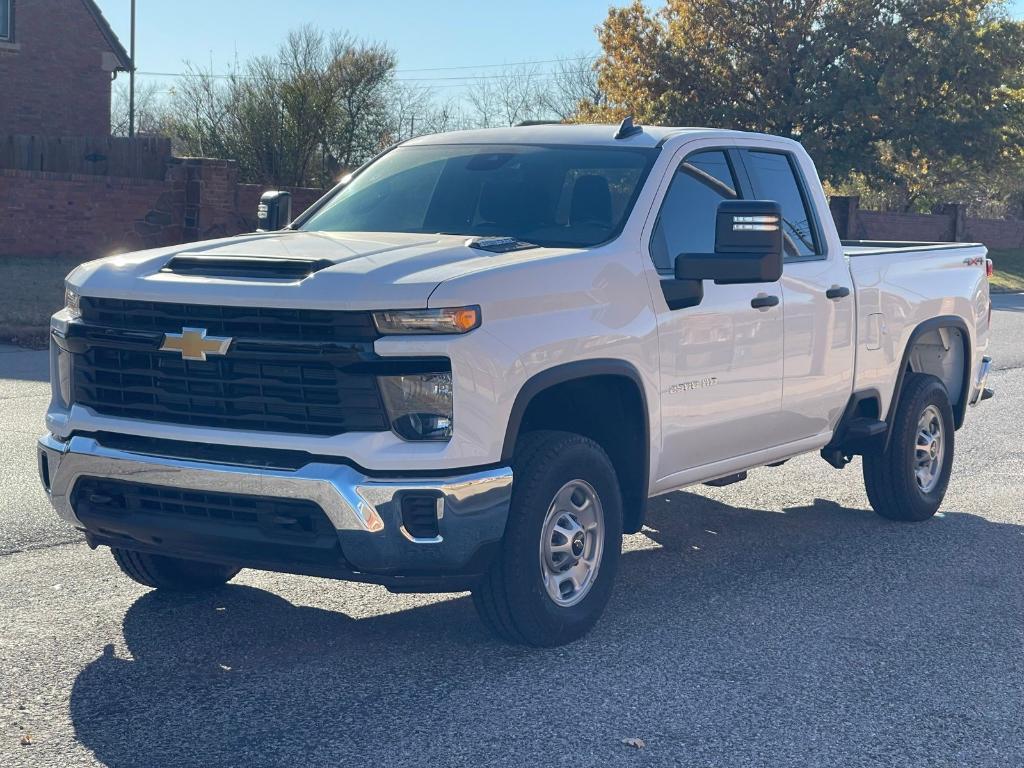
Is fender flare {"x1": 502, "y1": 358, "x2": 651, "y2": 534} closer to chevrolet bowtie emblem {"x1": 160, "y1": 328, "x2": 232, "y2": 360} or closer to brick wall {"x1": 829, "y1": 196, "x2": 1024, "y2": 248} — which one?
chevrolet bowtie emblem {"x1": 160, "y1": 328, "x2": 232, "y2": 360}

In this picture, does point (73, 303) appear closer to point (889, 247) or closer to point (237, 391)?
point (237, 391)

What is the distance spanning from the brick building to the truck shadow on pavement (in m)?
27.4

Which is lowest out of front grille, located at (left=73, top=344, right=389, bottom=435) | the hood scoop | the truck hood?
front grille, located at (left=73, top=344, right=389, bottom=435)

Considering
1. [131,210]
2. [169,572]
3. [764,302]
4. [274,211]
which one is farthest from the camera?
[131,210]

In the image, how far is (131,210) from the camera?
22.0 metres

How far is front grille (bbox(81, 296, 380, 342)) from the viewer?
15.3 ft

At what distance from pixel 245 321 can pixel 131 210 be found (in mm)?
18130

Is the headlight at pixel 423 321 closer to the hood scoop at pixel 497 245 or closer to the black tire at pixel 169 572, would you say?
the hood scoop at pixel 497 245

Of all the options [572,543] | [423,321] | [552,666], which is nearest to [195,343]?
[423,321]

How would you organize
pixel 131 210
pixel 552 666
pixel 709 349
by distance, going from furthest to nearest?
pixel 131 210 < pixel 709 349 < pixel 552 666

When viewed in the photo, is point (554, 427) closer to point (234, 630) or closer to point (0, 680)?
point (234, 630)

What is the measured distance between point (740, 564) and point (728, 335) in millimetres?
1356

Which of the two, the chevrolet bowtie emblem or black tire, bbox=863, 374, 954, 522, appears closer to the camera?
the chevrolet bowtie emblem

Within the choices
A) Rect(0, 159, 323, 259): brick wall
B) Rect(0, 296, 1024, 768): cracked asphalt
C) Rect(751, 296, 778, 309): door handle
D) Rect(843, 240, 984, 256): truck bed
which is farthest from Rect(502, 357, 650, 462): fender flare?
Rect(0, 159, 323, 259): brick wall
